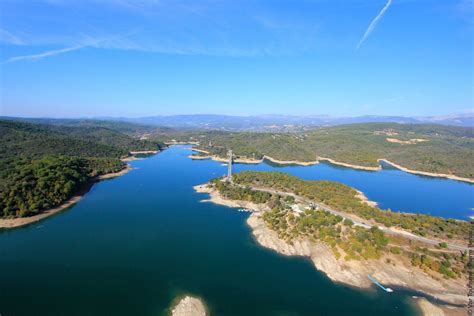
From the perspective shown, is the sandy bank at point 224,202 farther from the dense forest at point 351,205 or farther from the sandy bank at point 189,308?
the sandy bank at point 189,308

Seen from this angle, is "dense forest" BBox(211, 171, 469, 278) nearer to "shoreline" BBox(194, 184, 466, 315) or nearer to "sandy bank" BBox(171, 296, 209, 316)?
"shoreline" BBox(194, 184, 466, 315)

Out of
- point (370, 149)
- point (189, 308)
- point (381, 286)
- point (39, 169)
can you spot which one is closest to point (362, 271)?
point (381, 286)

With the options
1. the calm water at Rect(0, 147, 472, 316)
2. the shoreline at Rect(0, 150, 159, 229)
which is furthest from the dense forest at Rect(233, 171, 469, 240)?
the shoreline at Rect(0, 150, 159, 229)

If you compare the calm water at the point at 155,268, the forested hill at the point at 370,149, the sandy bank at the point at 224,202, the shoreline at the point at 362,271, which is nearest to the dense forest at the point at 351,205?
the sandy bank at the point at 224,202

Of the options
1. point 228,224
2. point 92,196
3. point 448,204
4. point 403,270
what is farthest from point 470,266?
point 92,196

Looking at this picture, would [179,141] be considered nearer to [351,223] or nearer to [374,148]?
[374,148]

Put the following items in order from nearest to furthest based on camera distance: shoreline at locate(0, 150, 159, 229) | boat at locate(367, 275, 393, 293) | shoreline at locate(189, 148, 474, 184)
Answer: boat at locate(367, 275, 393, 293)
shoreline at locate(0, 150, 159, 229)
shoreline at locate(189, 148, 474, 184)
